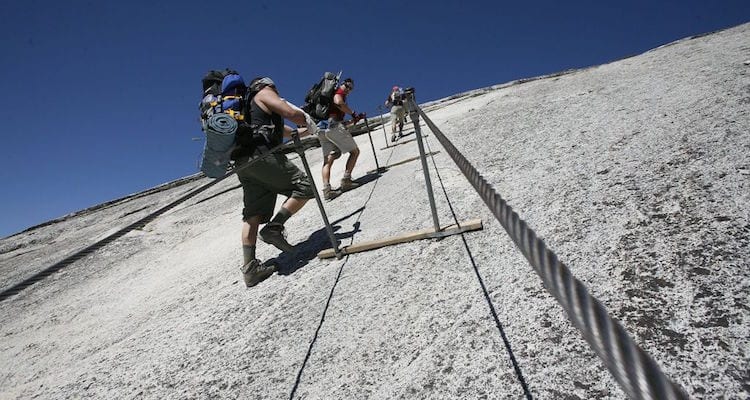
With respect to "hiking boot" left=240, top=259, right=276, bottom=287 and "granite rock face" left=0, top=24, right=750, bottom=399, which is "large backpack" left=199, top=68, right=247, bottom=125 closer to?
"hiking boot" left=240, top=259, right=276, bottom=287

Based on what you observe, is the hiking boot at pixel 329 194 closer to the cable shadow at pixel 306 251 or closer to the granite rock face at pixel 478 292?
the granite rock face at pixel 478 292

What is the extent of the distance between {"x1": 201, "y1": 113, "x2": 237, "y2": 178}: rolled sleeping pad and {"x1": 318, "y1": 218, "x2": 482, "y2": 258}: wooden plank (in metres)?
1.37

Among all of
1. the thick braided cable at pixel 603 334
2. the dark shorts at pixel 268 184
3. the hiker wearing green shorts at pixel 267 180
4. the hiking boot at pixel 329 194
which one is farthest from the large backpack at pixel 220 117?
the thick braided cable at pixel 603 334

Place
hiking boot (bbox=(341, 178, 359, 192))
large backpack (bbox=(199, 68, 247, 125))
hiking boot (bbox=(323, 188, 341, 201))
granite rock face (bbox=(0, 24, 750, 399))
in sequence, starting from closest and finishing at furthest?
granite rock face (bbox=(0, 24, 750, 399)) < large backpack (bbox=(199, 68, 247, 125)) < hiking boot (bbox=(323, 188, 341, 201)) < hiking boot (bbox=(341, 178, 359, 192))

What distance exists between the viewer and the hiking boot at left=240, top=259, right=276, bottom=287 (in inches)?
155

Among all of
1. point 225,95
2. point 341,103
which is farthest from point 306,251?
point 341,103

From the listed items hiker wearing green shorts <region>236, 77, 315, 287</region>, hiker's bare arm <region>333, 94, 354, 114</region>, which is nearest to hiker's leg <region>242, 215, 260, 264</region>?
hiker wearing green shorts <region>236, 77, 315, 287</region>

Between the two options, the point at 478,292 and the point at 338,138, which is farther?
the point at 338,138

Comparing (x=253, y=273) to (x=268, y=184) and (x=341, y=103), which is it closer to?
(x=268, y=184)

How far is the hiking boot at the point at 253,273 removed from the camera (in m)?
3.94

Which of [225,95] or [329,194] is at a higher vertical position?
[225,95]

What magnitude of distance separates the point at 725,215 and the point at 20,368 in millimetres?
6329

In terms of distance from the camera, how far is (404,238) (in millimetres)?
3615

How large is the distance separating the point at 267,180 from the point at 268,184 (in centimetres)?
7
